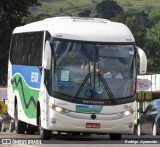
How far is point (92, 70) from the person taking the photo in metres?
21.8

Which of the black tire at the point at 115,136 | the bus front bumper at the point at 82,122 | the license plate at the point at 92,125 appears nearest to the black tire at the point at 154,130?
the black tire at the point at 115,136

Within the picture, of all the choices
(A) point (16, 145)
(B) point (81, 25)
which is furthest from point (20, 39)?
(A) point (16, 145)

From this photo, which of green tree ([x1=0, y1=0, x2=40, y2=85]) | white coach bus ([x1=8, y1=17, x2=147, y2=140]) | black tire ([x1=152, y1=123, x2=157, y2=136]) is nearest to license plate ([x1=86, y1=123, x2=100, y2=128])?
white coach bus ([x1=8, y1=17, x2=147, y2=140])

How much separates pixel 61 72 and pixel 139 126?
9.86 meters

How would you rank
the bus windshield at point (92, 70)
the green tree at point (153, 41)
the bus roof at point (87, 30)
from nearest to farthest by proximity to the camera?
the bus windshield at point (92, 70), the bus roof at point (87, 30), the green tree at point (153, 41)

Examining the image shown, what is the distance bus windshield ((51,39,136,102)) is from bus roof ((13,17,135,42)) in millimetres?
168

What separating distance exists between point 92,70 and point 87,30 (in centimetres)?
123

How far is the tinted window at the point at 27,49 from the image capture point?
23.8m

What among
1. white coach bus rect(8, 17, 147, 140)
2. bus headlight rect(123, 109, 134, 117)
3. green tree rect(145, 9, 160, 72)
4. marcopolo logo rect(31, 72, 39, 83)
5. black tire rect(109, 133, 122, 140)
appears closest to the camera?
white coach bus rect(8, 17, 147, 140)

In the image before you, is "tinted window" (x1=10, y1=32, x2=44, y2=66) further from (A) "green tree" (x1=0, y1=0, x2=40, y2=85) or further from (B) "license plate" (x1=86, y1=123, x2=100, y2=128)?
(A) "green tree" (x1=0, y1=0, x2=40, y2=85)

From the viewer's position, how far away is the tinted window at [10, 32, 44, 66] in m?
23.8

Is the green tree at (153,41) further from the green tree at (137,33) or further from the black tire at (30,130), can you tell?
the black tire at (30,130)

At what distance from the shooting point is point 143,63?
21.8 meters

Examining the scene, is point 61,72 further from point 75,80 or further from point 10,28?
point 10,28
